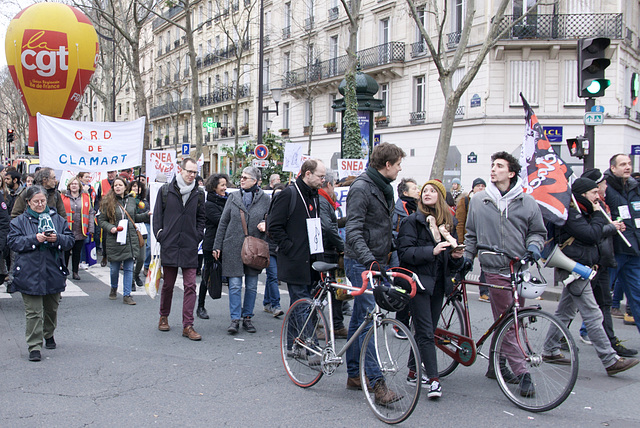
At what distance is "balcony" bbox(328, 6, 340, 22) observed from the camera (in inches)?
1427

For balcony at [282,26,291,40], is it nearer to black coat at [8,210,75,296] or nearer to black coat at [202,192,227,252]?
black coat at [202,192,227,252]

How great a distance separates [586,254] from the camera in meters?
5.82

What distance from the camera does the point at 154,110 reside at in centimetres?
6381

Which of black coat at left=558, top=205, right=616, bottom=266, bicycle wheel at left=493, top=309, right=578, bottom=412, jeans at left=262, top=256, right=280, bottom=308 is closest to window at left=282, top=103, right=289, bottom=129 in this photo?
jeans at left=262, top=256, right=280, bottom=308

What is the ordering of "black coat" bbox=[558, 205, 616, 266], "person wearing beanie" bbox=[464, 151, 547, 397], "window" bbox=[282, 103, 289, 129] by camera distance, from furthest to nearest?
1. "window" bbox=[282, 103, 289, 129]
2. "black coat" bbox=[558, 205, 616, 266]
3. "person wearing beanie" bbox=[464, 151, 547, 397]

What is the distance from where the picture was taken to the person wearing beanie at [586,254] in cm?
555

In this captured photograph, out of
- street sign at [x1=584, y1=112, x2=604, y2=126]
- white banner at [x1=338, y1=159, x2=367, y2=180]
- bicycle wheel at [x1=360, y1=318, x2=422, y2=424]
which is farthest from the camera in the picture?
white banner at [x1=338, y1=159, x2=367, y2=180]

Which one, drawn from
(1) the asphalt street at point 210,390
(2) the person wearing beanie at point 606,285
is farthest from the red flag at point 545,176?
(1) the asphalt street at point 210,390

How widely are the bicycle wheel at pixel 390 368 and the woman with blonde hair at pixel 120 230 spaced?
5166 millimetres

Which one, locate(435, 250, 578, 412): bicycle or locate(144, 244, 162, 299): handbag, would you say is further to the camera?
locate(144, 244, 162, 299): handbag

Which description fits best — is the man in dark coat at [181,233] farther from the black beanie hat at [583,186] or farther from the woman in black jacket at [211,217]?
the black beanie hat at [583,186]

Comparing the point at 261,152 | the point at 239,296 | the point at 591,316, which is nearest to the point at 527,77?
the point at 261,152

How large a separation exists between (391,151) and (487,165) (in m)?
23.5

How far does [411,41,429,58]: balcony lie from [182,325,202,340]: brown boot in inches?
1012
